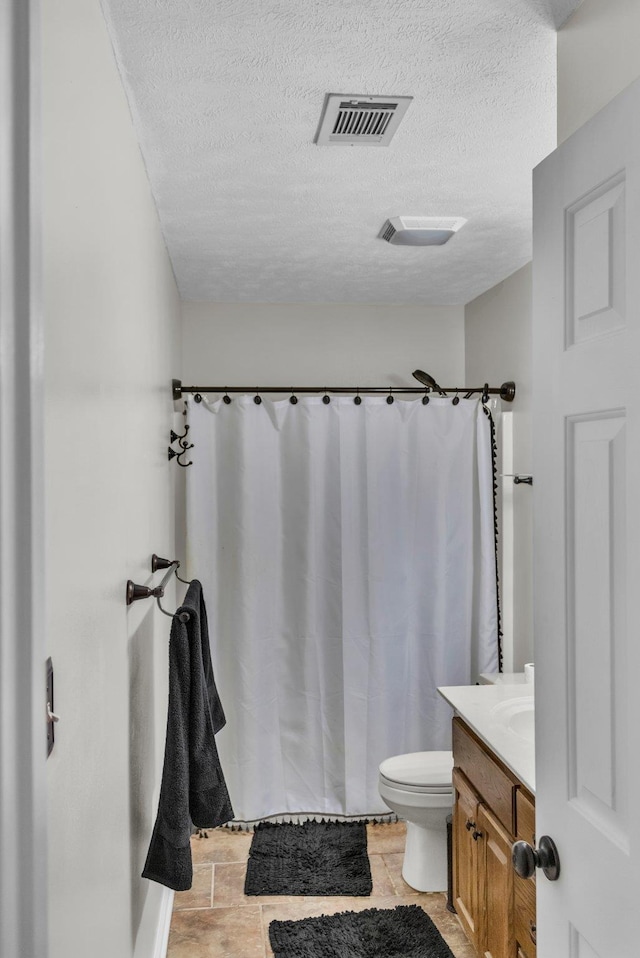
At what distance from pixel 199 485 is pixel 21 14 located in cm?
278

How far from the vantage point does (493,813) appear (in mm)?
2234

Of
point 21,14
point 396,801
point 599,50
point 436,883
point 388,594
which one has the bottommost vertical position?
point 436,883

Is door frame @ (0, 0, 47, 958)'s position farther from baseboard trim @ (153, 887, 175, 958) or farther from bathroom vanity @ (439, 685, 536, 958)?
baseboard trim @ (153, 887, 175, 958)

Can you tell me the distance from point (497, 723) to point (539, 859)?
1080 millimetres

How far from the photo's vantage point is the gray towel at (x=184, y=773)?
1904mm

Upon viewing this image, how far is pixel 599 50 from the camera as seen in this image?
130cm

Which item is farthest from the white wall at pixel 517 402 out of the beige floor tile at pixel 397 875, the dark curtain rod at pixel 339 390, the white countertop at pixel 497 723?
the beige floor tile at pixel 397 875

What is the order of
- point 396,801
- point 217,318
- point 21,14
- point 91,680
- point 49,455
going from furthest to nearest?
point 217,318, point 396,801, point 91,680, point 49,455, point 21,14

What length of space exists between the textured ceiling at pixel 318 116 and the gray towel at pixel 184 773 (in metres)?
1.24

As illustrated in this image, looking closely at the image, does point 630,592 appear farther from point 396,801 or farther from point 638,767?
point 396,801

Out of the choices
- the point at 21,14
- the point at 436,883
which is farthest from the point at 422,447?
the point at 21,14

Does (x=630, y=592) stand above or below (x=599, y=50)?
below

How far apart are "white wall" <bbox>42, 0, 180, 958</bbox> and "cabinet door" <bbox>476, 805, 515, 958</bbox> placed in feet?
3.27

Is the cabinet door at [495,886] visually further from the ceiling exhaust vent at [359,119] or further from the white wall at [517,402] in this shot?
the ceiling exhaust vent at [359,119]
